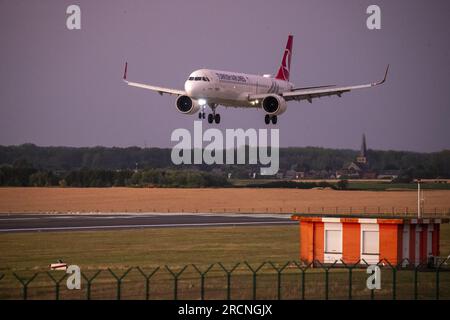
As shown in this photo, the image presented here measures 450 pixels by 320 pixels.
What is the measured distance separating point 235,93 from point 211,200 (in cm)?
3326

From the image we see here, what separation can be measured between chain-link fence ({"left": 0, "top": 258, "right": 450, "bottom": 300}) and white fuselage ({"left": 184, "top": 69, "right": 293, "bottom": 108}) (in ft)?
122

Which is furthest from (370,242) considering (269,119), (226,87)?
(269,119)

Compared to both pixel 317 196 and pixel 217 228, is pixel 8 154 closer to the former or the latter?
pixel 317 196

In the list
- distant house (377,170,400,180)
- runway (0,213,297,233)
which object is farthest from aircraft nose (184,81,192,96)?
distant house (377,170,400,180)

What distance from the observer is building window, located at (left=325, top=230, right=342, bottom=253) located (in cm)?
5050

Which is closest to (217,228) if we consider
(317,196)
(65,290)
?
(65,290)

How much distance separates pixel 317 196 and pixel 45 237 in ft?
196

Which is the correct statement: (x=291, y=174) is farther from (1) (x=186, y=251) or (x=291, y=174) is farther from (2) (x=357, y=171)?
(1) (x=186, y=251)

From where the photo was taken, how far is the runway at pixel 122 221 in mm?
77875

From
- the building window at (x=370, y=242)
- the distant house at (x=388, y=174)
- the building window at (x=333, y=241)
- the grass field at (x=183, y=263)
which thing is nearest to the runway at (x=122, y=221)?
the grass field at (x=183, y=263)

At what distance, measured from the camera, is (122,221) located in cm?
8581

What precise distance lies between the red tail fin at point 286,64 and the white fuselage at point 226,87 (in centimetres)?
1382

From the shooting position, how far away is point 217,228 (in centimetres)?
7706

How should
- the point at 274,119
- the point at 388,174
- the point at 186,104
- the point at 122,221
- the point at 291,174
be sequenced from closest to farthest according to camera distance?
the point at 122,221 < the point at 186,104 < the point at 274,119 < the point at 388,174 < the point at 291,174
